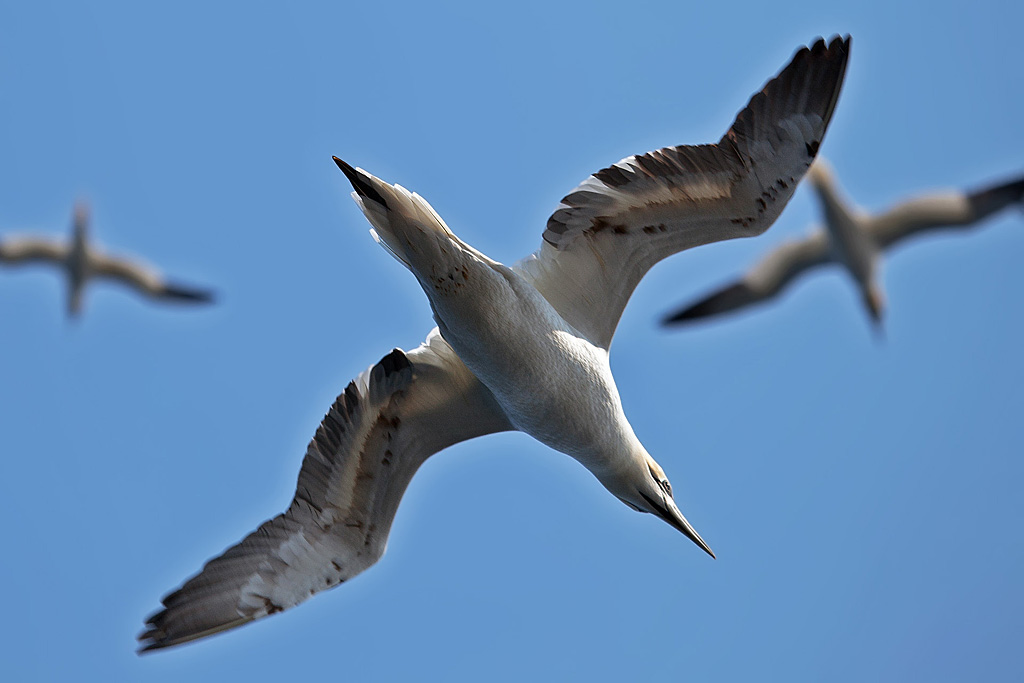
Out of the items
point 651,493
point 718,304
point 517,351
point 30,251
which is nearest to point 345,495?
point 517,351

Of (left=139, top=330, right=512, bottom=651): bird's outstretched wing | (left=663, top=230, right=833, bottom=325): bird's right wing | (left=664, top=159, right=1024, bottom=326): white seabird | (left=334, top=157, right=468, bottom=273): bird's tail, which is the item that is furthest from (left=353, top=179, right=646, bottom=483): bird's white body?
(left=663, top=230, right=833, bottom=325): bird's right wing

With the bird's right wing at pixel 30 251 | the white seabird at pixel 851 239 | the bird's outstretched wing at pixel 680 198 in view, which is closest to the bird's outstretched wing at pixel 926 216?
the white seabird at pixel 851 239

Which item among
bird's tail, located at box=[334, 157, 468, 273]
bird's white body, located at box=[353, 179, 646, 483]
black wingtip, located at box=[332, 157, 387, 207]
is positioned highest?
black wingtip, located at box=[332, 157, 387, 207]

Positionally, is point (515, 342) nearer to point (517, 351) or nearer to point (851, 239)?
point (517, 351)

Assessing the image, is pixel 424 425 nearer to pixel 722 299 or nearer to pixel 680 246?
pixel 680 246

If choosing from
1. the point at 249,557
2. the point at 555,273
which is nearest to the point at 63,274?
the point at 249,557

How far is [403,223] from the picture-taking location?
25.0 ft

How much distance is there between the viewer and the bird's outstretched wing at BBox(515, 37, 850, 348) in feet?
25.8

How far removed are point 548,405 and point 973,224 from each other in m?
10.5

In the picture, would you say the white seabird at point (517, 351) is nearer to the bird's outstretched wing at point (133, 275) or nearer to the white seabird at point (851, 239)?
the white seabird at point (851, 239)

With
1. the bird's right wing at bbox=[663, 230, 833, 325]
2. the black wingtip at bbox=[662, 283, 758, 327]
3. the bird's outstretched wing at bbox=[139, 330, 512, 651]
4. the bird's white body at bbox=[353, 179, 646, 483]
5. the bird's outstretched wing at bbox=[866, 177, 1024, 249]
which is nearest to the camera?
the bird's white body at bbox=[353, 179, 646, 483]

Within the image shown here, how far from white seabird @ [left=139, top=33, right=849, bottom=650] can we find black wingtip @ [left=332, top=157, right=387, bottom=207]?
0.04ft

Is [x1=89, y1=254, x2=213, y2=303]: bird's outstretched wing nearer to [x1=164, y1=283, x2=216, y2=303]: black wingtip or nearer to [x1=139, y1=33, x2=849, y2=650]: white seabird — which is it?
[x1=164, y1=283, x2=216, y2=303]: black wingtip

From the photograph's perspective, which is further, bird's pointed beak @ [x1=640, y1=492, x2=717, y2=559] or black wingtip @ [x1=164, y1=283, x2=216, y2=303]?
black wingtip @ [x1=164, y1=283, x2=216, y2=303]
